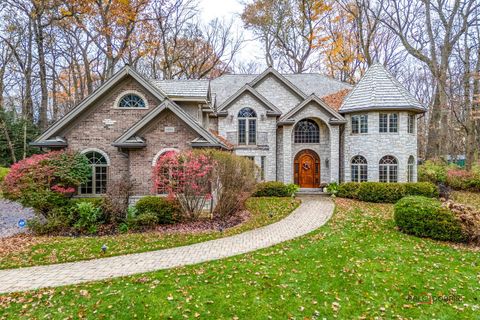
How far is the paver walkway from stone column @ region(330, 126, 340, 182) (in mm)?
8460

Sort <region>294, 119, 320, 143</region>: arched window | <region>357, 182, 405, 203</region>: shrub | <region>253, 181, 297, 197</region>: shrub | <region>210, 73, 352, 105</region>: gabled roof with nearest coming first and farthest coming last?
<region>357, 182, 405, 203</region>: shrub → <region>253, 181, 297, 197</region>: shrub → <region>294, 119, 320, 143</region>: arched window → <region>210, 73, 352, 105</region>: gabled roof

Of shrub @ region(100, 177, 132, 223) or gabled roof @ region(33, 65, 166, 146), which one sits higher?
gabled roof @ region(33, 65, 166, 146)

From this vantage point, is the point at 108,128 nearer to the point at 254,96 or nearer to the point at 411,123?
the point at 254,96

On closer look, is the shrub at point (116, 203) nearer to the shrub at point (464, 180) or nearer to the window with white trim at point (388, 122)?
the window with white trim at point (388, 122)

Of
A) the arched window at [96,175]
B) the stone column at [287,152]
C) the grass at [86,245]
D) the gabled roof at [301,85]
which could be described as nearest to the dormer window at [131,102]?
the arched window at [96,175]

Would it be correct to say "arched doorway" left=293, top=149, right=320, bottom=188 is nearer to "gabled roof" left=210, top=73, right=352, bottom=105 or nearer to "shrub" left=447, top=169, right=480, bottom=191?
"gabled roof" left=210, top=73, right=352, bottom=105

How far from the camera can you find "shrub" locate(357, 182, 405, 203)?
14680 mm

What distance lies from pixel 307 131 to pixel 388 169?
5.68 metres

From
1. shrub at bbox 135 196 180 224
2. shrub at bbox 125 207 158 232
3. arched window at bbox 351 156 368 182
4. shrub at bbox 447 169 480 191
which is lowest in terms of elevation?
shrub at bbox 125 207 158 232

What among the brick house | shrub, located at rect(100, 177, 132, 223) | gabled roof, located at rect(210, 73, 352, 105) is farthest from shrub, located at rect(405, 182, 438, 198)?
shrub, located at rect(100, 177, 132, 223)

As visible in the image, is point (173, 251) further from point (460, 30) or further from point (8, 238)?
point (460, 30)

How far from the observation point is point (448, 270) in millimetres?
6363

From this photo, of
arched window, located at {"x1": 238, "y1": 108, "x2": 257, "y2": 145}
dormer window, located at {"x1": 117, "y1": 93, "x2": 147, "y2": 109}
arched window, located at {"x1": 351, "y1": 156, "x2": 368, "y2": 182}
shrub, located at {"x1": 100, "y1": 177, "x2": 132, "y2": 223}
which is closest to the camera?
shrub, located at {"x1": 100, "y1": 177, "x2": 132, "y2": 223}

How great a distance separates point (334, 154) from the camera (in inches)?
690
